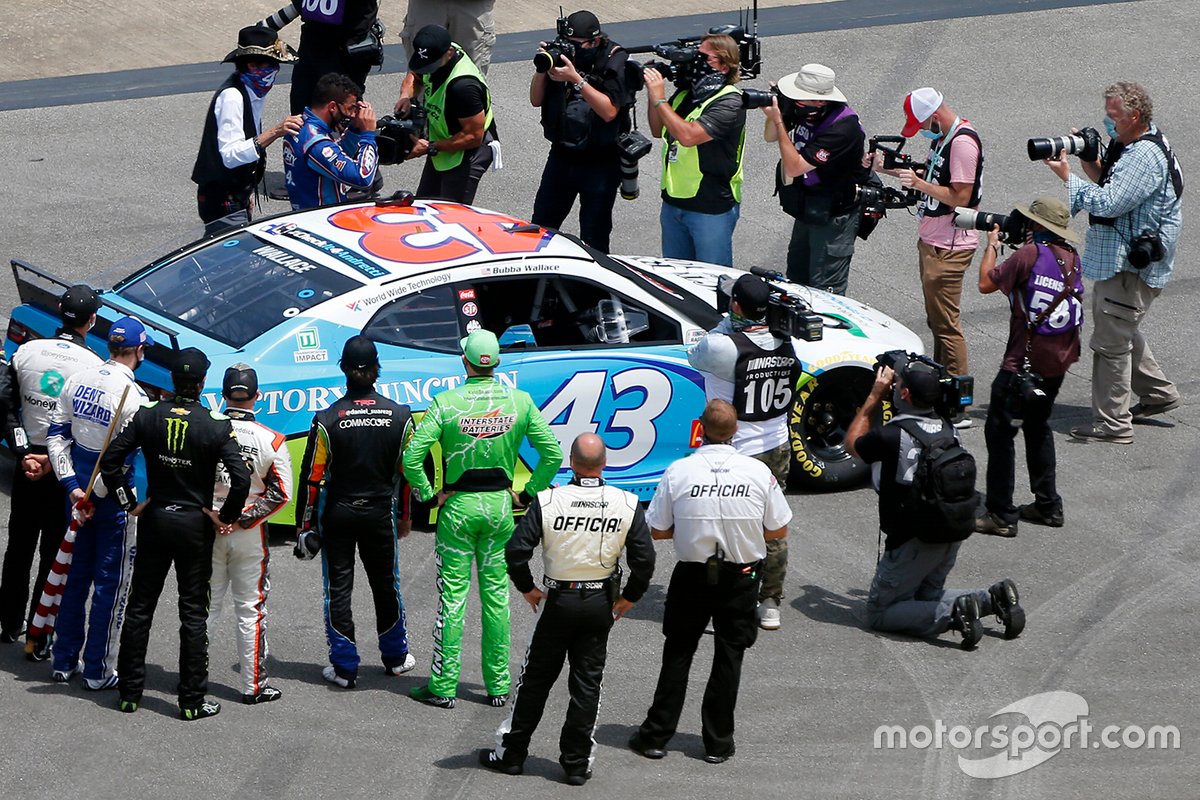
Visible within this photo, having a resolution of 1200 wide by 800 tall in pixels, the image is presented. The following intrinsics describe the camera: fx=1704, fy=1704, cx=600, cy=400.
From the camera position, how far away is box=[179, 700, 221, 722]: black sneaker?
25.2 feet

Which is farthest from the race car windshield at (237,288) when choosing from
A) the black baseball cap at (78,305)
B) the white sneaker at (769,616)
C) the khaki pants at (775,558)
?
the white sneaker at (769,616)

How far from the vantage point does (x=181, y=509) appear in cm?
758

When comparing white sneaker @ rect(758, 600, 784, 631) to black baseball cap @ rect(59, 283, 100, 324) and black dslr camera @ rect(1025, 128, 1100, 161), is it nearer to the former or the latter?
black dslr camera @ rect(1025, 128, 1100, 161)

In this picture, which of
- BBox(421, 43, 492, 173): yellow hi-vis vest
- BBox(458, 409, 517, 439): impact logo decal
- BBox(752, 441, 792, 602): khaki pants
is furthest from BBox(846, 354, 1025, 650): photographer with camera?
BBox(421, 43, 492, 173): yellow hi-vis vest

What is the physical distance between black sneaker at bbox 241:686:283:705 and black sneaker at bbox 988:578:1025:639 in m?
3.66

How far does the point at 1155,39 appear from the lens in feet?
63.7

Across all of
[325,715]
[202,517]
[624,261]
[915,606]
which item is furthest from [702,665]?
[624,261]

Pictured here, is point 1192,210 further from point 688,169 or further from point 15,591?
point 15,591

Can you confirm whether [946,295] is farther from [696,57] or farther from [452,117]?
[452,117]

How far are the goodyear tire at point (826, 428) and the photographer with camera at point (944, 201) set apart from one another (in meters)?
1.36

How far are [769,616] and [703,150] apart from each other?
408 cm

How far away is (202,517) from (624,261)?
13.4ft

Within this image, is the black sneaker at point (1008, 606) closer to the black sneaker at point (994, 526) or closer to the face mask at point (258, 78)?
the black sneaker at point (994, 526)

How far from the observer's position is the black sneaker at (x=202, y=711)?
25.2 ft
